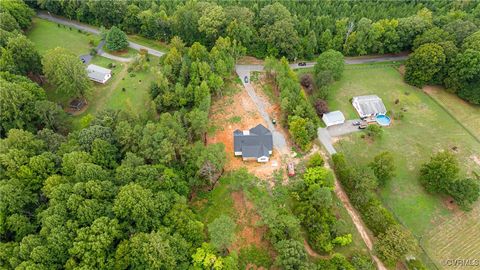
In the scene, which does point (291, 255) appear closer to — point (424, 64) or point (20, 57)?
point (424, 64)

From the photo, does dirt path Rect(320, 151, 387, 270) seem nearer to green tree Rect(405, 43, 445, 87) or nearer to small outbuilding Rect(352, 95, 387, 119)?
small outbuilding Rect(352, 95, 387, 119)

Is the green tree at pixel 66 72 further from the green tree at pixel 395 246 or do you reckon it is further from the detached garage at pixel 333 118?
the green tree at pixel 395 246

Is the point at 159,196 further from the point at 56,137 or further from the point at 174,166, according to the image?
the point at 56,137

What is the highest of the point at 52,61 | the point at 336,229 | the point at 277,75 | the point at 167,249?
the point at 52,61

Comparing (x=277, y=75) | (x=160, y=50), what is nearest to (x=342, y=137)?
(x=277, y=75)

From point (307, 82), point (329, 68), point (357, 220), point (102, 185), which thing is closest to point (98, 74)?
point (102, 185)

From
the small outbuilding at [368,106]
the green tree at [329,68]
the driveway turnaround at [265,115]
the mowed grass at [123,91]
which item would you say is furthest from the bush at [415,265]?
the mowed grass at [123,91]
